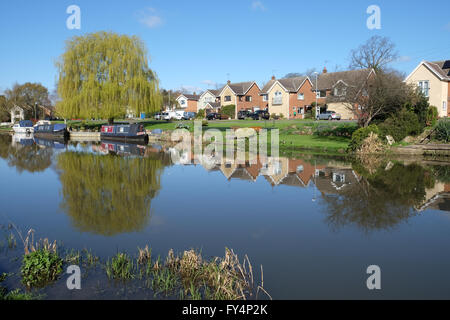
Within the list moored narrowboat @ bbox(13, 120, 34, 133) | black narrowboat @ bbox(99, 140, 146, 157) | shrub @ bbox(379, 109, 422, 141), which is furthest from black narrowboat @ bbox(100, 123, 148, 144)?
moored narrowboat @ bbox(13, 120, 34, 133)

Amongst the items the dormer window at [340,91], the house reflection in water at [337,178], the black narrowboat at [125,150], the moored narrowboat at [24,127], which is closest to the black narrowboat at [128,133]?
the black narrowboat at [125,150]

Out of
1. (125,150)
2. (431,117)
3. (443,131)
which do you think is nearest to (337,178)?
(443,131)

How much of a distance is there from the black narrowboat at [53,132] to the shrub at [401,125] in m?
40.5

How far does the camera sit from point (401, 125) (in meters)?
28.4

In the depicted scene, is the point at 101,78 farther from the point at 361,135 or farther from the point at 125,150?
the point at 361,135

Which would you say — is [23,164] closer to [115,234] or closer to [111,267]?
[115,234]

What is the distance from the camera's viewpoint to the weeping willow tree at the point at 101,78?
157 feet

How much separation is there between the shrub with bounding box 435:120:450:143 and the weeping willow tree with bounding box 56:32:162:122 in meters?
35.8

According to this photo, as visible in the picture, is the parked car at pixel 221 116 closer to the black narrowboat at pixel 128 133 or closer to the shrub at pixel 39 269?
the black narrowboat at pixel 128 133

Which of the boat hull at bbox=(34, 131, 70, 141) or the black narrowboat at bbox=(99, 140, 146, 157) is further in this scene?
the boat hull at bbox=(34, 131, 70, 141)

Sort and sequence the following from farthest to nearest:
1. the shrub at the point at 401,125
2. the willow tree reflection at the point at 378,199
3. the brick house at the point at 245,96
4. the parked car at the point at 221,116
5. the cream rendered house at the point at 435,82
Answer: the brick house at the point at 245,96, the parked car at the point at 221,116, the cream rendered house at the point at 435,82, the shrub at the point at 401,125, the willow tree reflection at the point at 378,199

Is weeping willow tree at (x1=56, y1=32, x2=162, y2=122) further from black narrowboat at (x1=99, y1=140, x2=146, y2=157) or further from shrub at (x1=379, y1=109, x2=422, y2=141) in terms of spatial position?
shrub at (x1=379, y1=109, x2=422, y2=141)

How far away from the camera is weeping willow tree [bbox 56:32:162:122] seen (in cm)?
4797
